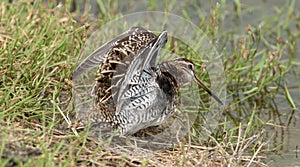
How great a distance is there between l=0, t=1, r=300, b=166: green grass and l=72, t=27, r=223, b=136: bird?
0.22m

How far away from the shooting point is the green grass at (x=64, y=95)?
473 cm

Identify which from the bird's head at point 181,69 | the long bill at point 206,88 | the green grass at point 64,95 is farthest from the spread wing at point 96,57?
the long bill at point 206,88

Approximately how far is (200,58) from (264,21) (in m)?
1.91

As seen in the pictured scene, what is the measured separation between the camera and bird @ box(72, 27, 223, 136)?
16.4 ft

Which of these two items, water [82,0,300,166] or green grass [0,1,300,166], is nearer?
green grass [0,1,300,166]

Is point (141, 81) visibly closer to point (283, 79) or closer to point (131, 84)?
point (131, 84)

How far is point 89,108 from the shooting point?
543 centimetres

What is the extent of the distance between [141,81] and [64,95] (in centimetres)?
88

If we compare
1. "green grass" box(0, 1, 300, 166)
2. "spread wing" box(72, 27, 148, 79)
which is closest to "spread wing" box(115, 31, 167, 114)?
"green grass" box(0, 1, 300, 166)

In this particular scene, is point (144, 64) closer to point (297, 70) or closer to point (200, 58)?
point (200, 58)

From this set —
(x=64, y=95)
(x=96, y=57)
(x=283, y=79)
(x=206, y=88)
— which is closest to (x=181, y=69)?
(x=206, y=88)

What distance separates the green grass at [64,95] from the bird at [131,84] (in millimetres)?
224

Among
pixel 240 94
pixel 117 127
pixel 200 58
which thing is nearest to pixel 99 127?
pixel 117 127

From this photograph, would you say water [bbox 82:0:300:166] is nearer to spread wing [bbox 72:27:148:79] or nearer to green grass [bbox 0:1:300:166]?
green grass [bbox 0:1:300:166]
